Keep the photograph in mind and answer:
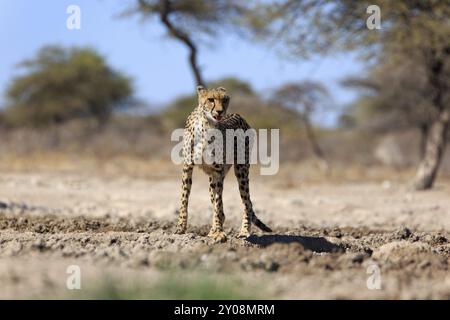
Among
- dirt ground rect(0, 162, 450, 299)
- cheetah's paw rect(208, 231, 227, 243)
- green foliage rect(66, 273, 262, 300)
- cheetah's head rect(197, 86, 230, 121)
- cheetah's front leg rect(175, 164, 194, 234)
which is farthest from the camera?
cheetah's front leg rect(175, 164, 194, 234)

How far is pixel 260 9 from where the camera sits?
15836 millimetres

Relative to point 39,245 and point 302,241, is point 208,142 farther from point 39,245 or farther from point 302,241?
point 39,245

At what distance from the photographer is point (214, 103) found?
725 centimetres

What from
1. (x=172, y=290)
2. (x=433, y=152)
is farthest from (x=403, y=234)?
(x=433, y=152)

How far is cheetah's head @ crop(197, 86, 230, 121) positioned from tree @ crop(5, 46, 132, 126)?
97.0ft

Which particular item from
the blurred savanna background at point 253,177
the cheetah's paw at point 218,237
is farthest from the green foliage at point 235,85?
the cheetah's paw at point 218,237

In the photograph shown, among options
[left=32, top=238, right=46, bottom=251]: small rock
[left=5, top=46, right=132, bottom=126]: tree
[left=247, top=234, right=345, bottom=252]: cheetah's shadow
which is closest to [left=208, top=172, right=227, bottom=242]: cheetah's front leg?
[left=247, top=234, right=345, bottom=252]: cheetah's shadow

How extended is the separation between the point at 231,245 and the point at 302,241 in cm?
94

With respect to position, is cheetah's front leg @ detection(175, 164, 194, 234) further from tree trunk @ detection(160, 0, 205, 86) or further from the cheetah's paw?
tree trunk @ detection(160, 0, 205, 86)

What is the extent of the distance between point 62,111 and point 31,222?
28758mm

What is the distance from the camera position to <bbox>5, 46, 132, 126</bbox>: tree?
122ft

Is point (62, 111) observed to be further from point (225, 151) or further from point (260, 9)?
point (225, 151)

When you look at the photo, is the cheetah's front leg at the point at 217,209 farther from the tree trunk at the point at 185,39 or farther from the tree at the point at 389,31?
the tree trunk at the point at 185,39

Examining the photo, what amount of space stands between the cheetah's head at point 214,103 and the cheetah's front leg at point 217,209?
0.56 meters
